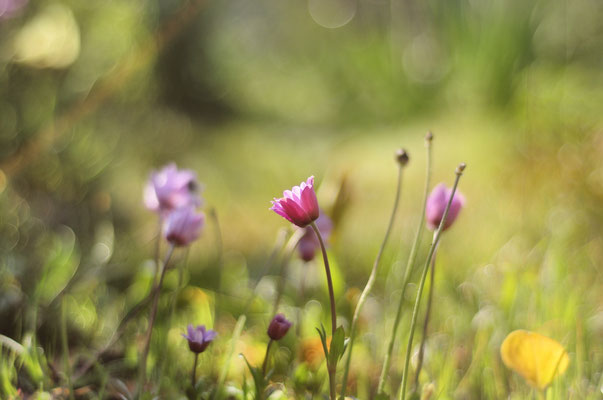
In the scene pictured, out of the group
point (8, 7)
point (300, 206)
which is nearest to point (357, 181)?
point (8, 7)

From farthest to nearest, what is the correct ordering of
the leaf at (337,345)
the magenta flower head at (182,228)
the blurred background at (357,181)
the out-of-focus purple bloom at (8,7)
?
the out-of-focus purple bloom at (8,7)
the blurred background at (357,181)
the magenta flower head at (182,228)
the leaf at (337,345)

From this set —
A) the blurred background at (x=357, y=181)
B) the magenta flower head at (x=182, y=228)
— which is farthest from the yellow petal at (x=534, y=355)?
the magenta flower head at (x=182, y=228)

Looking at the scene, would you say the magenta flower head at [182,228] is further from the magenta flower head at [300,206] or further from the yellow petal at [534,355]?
the yellow petal at [534,355]

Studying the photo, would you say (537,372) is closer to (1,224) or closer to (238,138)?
(1,224)

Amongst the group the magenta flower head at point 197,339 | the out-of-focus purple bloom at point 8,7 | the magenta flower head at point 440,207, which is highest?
the out-of-focus purple bloom at point 8,7

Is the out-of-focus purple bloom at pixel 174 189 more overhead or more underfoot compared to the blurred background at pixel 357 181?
more underfoot

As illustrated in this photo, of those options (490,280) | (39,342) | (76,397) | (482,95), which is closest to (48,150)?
(39,342)
